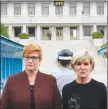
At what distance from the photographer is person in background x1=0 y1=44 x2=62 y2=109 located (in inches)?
134

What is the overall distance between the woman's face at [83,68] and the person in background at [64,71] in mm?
338

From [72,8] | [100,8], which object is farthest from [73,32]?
[100,8]

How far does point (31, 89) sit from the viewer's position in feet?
11.3

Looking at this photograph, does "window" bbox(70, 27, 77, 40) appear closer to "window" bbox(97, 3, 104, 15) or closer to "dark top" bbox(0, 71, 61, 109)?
"window" bbox(97, 3, 104, 15)

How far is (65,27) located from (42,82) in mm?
44459

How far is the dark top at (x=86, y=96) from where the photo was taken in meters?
3.37

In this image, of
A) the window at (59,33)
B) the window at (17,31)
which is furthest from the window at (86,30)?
the window at (17,31)

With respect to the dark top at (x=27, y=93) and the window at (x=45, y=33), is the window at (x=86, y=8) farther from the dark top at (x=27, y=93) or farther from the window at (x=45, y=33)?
the dark top at (x=27, y=93)

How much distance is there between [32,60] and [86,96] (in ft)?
1.56

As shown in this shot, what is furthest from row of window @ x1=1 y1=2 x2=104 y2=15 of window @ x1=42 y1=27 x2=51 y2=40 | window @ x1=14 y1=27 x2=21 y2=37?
window @ x1=42 y1=27 x2=51 y2=40

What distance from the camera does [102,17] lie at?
154 feet

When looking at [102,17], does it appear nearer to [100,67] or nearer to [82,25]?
[82,25]

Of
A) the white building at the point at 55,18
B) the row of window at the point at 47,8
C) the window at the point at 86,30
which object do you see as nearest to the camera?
the white building at the point at 55,18

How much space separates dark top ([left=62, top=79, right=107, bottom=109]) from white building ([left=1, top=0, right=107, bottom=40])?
4282cm
